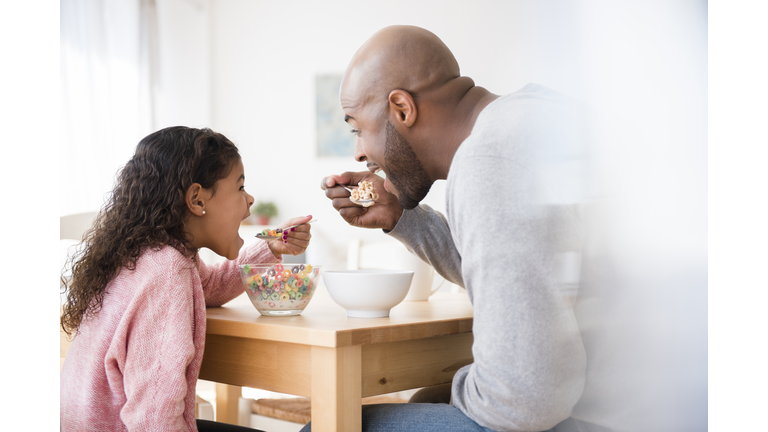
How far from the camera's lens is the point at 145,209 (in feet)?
3.18

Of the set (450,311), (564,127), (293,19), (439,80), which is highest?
(293,19)

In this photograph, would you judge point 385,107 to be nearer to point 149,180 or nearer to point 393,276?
point 393,276

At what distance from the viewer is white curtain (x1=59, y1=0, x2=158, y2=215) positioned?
2629mm

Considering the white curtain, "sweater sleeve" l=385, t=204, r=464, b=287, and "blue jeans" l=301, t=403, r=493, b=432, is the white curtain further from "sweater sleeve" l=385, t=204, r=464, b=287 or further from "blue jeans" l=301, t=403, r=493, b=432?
"blue jeans" l=301, t=403, r=493, b=432

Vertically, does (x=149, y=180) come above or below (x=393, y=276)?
above

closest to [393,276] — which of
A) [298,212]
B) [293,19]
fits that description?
[298,212]

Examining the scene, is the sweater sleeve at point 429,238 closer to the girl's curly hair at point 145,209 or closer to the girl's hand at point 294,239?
the girl's hand at point 294,239

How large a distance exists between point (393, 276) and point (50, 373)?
45cm

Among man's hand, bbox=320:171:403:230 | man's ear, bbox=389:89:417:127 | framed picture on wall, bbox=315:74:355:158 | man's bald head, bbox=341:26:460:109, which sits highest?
framed picture on wall, bbox=315:74:355:158

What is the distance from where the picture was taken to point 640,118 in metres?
0.52

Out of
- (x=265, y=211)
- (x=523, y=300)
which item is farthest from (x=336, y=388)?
(x=265, y=211)

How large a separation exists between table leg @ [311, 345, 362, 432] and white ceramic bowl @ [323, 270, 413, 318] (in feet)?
0.38

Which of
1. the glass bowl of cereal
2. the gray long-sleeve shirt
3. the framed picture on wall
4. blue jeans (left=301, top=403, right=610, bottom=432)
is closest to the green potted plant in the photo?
the framed picture on wall

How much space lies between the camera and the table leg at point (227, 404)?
1.46m
